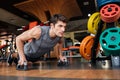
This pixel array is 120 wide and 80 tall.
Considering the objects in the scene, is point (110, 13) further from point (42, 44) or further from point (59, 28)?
point (42, 44)

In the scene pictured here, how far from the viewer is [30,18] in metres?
8.95

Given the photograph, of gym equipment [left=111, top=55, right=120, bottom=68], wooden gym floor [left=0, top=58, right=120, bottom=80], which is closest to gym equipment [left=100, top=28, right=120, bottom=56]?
gym equipment [left=111, top=55, right=120, bottom=68]

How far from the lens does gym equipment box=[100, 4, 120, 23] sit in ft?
5.71

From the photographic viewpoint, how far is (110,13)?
1.76 m

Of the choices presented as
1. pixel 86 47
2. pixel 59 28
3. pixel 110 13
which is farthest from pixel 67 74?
pixel 86 47

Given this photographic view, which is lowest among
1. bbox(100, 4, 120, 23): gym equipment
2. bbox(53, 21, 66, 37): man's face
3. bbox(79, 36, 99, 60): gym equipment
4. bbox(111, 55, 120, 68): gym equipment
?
bbox(111, 55, 120, 68): gym equipment

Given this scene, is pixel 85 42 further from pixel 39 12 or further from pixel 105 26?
pixel 39 12

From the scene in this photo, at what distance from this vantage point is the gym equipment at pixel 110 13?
5.71 feet

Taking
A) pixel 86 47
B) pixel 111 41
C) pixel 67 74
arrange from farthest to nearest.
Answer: pixel 86 47, pixel 111 41, pixel 67 74

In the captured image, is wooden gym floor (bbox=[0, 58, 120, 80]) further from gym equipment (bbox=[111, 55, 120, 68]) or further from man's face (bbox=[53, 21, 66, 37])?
man's face (bbox=[53, 21, 66, 37])

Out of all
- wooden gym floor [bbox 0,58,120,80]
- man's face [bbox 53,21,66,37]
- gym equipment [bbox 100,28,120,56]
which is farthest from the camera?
man's face [bbox 53,21,66,37]

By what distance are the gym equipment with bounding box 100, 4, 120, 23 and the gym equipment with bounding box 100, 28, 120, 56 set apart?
115 mm

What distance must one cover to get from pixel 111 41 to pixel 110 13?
0.98 ft

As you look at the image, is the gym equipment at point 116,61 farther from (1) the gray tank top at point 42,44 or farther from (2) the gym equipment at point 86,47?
(1) the gray tank top at point 42,44
